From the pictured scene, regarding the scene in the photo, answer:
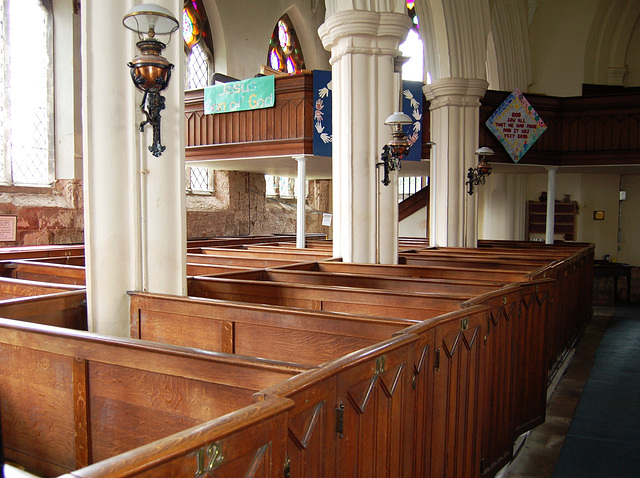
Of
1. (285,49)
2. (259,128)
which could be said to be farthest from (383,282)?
(285,49)

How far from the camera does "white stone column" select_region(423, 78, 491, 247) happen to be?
9.12 m

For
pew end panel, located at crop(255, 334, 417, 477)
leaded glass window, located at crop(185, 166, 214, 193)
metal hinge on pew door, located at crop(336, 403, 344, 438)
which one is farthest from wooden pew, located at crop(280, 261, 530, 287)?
leaded glass window, located at crop(185, 166, 214, 193)

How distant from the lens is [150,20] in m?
3.06

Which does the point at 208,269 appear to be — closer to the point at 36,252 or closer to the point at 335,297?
the point at 335,297

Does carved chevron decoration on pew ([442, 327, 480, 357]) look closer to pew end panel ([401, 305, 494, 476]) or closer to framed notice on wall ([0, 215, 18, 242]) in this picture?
pew end panel ([401, 305, 494, 476])

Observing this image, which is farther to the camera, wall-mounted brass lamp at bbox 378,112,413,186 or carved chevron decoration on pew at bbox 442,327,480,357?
wall-mounted brass lamp at bbox 378,112,413,186

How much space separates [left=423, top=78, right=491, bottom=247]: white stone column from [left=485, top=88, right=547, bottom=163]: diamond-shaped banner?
1.03 meters

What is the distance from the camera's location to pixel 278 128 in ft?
29.0

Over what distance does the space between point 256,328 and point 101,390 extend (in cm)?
87

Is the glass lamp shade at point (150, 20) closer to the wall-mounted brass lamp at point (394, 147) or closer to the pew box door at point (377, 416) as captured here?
the pew box door at point (377, 416)

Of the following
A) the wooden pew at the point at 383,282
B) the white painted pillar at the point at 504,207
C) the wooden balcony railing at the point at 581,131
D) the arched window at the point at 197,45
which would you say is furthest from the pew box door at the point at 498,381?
the arched window at the point at 197,45

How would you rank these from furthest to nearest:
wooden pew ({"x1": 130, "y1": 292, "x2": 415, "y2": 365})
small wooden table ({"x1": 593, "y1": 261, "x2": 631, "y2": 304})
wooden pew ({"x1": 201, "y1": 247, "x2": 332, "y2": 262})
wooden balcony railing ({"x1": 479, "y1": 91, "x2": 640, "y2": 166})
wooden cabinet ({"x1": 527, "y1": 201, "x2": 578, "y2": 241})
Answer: wooden cabinet ({"x1": 527, "y1": 201, "x2": 578, "y2": 241})
small wooden table ({"x1": 593, "y1": 261, "x2": 631, "y2": 304})
wooden balcony railing ({"x1": 479, "y1": 91, "x2": 640, "y2": 166})
wooden pew ({"x1": 201, "y1": 247, "x2": 332, "y2": 262})
wooden pew ({"x1": 130, "y1": 292, "x2": 415, "y2": 365})

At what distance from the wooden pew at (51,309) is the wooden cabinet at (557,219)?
11.9 meters

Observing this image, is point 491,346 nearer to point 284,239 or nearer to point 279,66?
point 284,239
